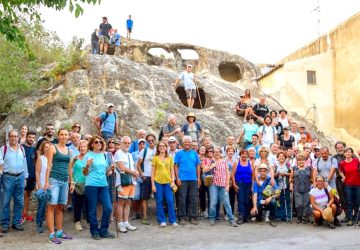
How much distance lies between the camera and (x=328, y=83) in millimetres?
27500

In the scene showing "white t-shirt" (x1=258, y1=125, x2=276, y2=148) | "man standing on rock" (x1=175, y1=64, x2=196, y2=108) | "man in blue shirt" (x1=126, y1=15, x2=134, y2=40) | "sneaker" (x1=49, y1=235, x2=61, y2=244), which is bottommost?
"sneaker" (x1=49, y1=235, x2=61, y2=244)

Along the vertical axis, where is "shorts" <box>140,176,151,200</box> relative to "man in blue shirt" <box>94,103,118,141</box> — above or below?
below

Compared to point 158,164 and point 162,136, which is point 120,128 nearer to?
point 162,136

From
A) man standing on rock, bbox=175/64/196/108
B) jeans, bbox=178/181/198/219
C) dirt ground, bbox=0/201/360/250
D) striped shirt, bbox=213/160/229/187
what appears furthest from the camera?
man standing on rock, bbox=175/64/196/108

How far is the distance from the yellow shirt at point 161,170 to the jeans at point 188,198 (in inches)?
19.9

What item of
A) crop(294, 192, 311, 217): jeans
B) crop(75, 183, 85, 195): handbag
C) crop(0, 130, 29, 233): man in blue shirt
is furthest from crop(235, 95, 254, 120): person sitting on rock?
crop(0, 130, 29, 233): man in blue shirt

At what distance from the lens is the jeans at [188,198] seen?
10.2 meters

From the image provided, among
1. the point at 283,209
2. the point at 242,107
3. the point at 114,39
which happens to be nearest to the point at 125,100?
the point at 242,107

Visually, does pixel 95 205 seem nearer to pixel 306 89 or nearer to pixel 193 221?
pixel 193 221

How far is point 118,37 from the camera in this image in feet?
65.8

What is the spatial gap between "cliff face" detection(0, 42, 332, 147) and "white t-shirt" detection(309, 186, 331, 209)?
15.9ft

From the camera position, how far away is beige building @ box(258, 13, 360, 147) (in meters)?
26.0

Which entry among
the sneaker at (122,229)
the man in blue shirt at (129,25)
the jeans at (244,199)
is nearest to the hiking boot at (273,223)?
the jeans at (244,199)

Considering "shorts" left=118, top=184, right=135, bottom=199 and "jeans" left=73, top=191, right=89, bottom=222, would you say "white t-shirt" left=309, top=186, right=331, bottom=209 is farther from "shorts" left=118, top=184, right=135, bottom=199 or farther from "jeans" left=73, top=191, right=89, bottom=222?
"jeans" left=73, top=191, right=89, bottom=222
